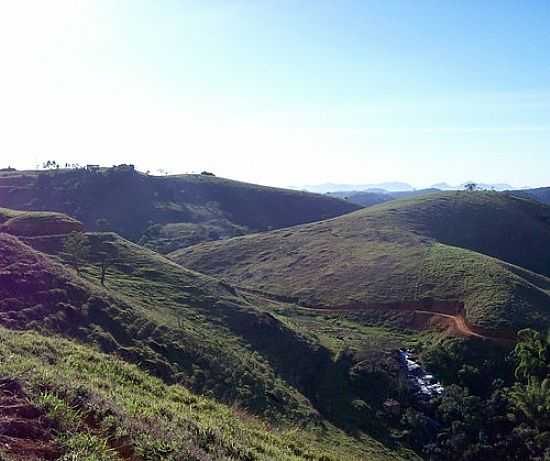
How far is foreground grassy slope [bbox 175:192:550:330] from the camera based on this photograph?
48.9 metres

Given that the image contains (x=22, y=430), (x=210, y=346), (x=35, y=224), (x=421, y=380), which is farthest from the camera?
(x=35, y=224)

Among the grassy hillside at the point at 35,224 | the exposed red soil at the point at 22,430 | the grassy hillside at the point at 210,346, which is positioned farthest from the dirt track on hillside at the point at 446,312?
the exposed red soil at the point at 22,430

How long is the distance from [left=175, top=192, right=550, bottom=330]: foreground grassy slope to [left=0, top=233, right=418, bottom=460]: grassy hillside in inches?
380

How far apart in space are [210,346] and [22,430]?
73.9 ft

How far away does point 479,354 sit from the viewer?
3925 cm

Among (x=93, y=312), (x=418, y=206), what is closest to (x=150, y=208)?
(x=418, y=206)

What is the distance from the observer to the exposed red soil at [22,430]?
296 inches

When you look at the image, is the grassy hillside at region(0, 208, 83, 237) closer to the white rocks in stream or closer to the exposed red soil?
the white rocks in stream

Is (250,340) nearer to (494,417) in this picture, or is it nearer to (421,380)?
(421,380)

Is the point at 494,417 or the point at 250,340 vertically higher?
the point at 250,340

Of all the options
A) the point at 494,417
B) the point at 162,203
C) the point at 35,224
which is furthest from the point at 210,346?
the point at 162,203

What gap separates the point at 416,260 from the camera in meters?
A: 59.4

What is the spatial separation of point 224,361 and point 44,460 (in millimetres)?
21810

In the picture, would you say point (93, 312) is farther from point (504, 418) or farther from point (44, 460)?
point (504, 418)
